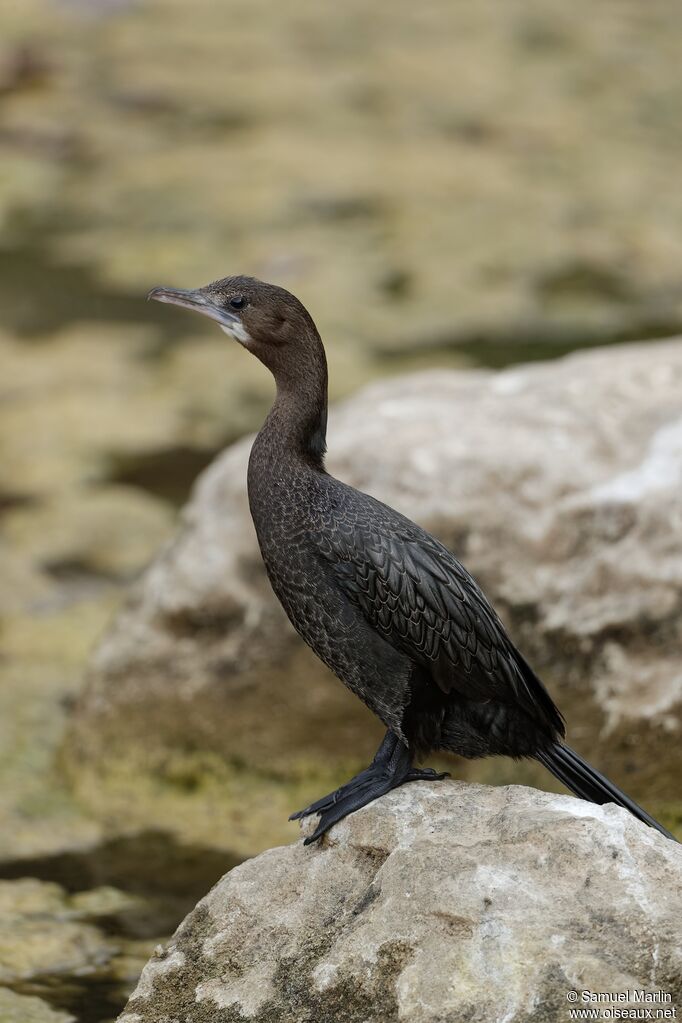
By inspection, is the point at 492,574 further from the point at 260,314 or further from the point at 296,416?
the point at 260,314

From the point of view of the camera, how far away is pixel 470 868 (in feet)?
10.2

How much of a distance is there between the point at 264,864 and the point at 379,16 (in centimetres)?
1321

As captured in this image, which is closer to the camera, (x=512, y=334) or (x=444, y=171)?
(x=512, y=334)

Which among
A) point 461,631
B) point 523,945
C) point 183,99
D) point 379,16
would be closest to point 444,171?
point 183,99

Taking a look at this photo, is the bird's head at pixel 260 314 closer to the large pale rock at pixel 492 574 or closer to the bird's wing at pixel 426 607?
the bird's wing at pixel 426 607

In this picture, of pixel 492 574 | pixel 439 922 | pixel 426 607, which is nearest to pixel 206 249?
pixel 492 574

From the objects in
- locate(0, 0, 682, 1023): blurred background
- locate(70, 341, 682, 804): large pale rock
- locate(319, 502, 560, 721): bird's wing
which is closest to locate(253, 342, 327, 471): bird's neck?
locate(319, 502, 560, 721): bird's wing

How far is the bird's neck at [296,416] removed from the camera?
3.58m

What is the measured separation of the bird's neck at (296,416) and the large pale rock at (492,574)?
136cm

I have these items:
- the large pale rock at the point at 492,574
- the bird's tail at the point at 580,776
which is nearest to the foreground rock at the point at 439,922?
the bird's tail at the point at 580,776

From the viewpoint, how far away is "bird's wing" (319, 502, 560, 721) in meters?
3.44

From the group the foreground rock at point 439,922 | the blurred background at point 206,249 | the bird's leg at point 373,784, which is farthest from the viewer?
the blurred background at point 206,249

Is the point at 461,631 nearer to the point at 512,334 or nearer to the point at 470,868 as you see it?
the point at 470,868

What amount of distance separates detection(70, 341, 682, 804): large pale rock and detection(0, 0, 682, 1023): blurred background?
34 cm
